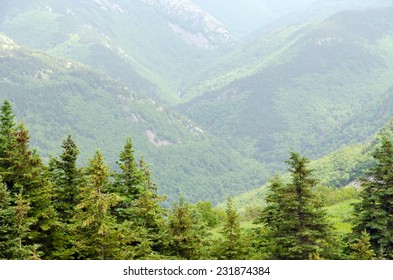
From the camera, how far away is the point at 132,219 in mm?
40125

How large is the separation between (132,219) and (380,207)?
→ 18826 millimetres

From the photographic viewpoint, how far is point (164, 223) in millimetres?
39031

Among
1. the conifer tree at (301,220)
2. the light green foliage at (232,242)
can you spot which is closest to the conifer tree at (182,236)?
the light green foliage at (232,242)

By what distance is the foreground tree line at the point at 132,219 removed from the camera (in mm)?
30906

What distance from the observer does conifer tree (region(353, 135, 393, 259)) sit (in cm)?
3472

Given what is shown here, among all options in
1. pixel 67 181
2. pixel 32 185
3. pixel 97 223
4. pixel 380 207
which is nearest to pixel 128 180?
pixel 67 181

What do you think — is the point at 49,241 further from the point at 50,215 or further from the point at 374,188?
the point at 374,188

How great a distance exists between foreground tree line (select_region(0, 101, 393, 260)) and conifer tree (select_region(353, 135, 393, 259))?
7 centimetres

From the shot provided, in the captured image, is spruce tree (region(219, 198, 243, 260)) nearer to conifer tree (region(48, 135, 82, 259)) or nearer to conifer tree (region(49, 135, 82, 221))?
conifer tree (region(48, 135, 82, 259))

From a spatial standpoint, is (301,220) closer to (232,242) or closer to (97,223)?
(232,242)

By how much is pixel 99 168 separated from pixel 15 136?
7310 millimetres

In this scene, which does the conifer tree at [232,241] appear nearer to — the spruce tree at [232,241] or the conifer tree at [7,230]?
the spruce tree at [232,241]

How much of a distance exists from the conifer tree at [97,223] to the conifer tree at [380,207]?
17.4 metres
